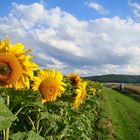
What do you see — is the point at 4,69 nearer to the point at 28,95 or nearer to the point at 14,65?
the point at 14,65

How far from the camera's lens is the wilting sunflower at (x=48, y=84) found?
5.23 meters

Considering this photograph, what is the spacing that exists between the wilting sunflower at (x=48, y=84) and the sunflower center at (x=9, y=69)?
5.22 feet

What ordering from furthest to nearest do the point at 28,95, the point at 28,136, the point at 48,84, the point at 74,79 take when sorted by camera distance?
the point at 74,79
the point at 48,84
the point at 28,136
the point at 28,95

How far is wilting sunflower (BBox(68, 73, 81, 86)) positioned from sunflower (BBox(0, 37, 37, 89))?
148 inches

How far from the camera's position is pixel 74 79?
301 inches

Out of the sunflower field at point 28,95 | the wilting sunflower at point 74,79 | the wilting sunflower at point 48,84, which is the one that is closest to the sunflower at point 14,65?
the sunflower field at point 28,95

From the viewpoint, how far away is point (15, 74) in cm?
357

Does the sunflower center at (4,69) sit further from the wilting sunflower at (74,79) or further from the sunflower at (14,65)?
the wilting sunflower at (74,79)

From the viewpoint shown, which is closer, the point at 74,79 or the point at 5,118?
the point at 5,118

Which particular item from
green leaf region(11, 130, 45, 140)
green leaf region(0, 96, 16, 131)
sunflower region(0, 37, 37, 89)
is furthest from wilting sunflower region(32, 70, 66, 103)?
green leaf region(0, 96, 16, 131)

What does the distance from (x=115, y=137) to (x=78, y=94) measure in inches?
473

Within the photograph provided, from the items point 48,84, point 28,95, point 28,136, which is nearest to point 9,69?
point 28,95

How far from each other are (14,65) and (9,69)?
0.22 ft

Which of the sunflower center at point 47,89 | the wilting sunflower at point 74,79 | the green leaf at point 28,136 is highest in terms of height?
the wilting sunflower at point 74,79
